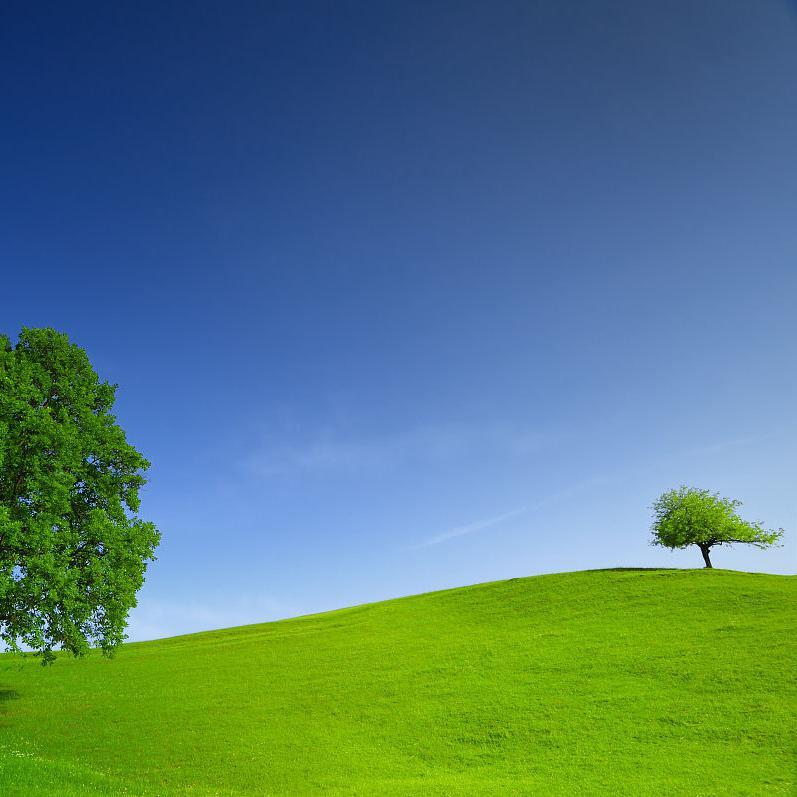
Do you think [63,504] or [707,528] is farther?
[707,528]

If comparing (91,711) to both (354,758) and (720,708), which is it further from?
(720,708)

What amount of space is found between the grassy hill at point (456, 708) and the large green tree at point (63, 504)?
655 centimetres

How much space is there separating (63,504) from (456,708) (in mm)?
Result: 26110

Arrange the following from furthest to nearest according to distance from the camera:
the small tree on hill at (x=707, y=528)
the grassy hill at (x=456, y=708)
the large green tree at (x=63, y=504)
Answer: the small tree on hill at (x=707, y=528) < the large green tree at (x=63, y=504) < the grassy hill at (x=456, y=708)

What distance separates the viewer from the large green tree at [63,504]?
3172cm

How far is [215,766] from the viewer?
28422mm

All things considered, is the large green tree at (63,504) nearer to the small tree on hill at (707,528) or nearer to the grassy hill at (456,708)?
the grassy hill at (456,708)

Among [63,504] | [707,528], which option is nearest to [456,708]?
[63,504]

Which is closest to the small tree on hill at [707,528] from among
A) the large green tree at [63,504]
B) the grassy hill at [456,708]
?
the grassy hill at [456,708]

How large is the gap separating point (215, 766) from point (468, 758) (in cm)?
1258

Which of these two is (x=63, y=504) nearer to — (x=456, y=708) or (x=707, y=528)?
(x=456, y=708)

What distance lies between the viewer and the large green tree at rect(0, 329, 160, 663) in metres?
31.7

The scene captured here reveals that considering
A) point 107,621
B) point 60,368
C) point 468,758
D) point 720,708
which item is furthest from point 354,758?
point 60,368

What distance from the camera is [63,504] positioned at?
108ft
